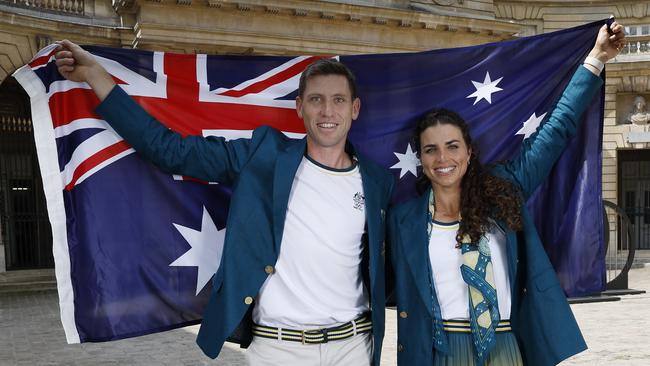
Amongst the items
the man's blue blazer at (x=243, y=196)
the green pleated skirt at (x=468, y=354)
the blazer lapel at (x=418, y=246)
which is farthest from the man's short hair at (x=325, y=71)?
the green pleated skirt at (x=468, y=354)

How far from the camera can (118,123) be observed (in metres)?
3.31

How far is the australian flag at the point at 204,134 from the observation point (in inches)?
144

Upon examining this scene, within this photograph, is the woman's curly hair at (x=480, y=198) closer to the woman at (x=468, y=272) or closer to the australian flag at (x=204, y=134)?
the woman at (x=468, y=272)

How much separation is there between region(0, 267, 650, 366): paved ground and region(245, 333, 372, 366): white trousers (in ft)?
14.3

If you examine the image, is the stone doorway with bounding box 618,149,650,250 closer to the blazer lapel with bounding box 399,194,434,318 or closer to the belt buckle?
the blazer lapel with bounding box 399,194,434,318

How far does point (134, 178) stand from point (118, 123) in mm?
548

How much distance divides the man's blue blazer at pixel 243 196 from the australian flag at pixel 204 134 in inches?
19.3

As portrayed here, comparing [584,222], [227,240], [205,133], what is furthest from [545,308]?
[205,133]

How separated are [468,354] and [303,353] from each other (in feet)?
2.59

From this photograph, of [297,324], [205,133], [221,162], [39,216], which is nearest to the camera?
[297,324]

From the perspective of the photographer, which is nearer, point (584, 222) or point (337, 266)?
point (337, 266)

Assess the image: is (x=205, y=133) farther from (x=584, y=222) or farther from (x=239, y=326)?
(x=584, y=222)

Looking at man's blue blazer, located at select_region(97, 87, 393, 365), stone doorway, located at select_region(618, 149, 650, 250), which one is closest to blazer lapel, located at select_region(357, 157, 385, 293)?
man's blue blazer, located at select_region(97, 87, 393, 365)

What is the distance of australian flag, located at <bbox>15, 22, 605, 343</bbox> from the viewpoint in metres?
3.66
